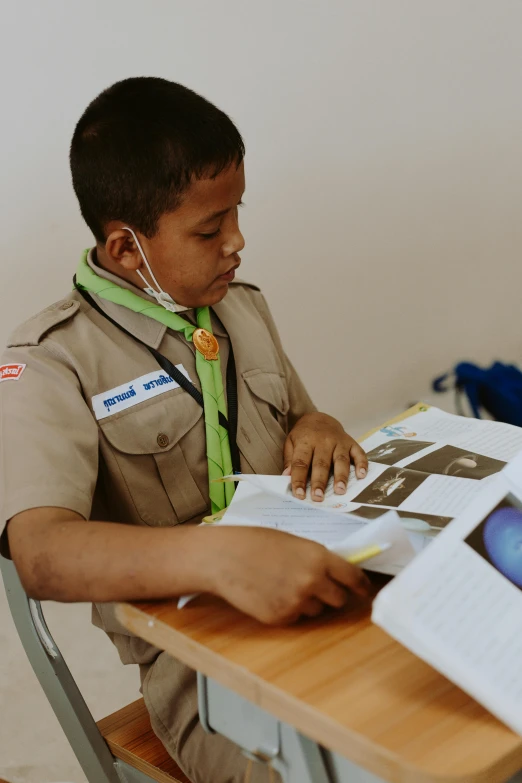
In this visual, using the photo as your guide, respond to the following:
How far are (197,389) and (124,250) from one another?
0.21 meters

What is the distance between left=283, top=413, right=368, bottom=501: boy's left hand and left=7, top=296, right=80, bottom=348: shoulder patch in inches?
13.5

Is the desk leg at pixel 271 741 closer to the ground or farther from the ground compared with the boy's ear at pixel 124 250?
closer to the ground

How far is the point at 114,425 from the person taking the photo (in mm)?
1086

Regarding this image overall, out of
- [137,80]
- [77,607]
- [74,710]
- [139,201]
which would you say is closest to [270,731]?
[74,710]

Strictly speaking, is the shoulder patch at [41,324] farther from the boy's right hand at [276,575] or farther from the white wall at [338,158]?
the white wall at [338,158]

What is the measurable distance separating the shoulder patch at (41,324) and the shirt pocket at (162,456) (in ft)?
0.44

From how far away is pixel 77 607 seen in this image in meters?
2.17

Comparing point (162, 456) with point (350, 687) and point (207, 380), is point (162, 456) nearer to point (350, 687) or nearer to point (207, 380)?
point (207, 380)

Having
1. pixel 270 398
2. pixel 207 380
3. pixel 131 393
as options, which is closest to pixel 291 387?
pixel 270 398

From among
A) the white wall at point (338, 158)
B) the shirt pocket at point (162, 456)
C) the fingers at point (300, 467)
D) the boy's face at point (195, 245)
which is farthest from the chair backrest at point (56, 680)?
the white wall at point (338, 158)

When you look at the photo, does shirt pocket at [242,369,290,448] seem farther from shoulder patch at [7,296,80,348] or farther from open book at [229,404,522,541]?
shoulder patch at [7,296,80,348]

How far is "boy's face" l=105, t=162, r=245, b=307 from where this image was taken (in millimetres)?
1125

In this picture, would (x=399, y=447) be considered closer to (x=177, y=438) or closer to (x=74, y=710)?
(x=177, y=438)

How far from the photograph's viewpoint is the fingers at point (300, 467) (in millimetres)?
979
